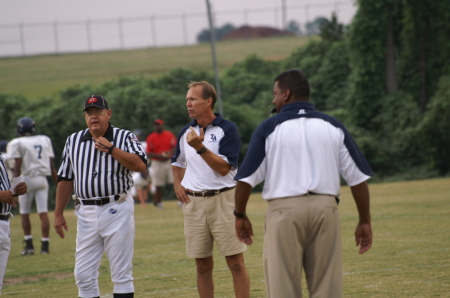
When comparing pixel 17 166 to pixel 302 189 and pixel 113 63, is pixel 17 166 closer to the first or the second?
pixel 302 189

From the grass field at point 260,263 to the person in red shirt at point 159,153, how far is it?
3.41 m

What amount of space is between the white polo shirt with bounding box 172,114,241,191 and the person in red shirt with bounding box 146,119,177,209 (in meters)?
12.2

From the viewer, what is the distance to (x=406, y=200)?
17.5 metres

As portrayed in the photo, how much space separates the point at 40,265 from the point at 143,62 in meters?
45.7

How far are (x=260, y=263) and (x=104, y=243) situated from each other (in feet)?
13.0

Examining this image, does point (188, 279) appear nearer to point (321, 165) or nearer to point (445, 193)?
point (321, 165)

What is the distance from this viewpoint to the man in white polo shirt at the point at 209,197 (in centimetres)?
654

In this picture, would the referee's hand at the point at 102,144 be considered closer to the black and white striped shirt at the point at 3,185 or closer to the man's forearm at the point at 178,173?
the black and white striped shirt at the point at 3,185

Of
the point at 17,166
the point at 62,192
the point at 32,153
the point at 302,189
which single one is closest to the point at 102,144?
the point at 62,192

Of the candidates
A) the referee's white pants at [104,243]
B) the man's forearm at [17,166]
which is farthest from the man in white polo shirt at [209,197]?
the man's forearm at [17,166]

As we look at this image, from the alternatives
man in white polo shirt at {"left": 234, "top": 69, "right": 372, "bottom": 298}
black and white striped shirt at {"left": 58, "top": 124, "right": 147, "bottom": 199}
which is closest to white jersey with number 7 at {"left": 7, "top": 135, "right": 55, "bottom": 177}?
black and white striped shirt at {"left": 58, "top": 124, "right": 147, "bottom": 199}

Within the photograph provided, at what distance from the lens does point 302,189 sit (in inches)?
189

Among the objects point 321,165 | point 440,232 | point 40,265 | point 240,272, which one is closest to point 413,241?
point 440,232

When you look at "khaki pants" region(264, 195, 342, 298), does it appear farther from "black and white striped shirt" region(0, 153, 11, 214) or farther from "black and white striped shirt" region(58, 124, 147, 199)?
"black and white striped shirt" region(0, 153, 11, 214)
